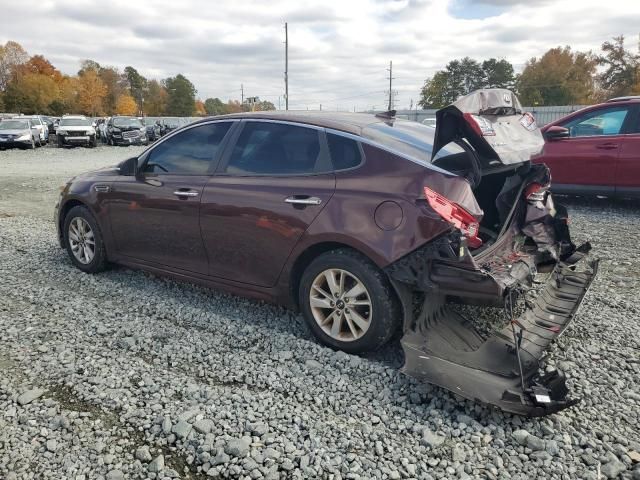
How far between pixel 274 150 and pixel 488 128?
158 centimetres

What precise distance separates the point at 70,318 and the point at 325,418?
255 cm

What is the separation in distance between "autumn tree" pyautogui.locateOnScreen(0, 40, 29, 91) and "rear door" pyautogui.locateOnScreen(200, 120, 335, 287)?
309 feet

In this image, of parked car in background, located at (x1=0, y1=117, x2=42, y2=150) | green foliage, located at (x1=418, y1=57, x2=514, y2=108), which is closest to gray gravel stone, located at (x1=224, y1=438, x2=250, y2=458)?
parked car in background, located at (x1=0, y1=117, x2=42, y2=150)

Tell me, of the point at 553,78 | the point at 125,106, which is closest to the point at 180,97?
the point at 125,106

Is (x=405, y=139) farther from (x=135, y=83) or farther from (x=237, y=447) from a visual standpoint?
(x=135, y=83)

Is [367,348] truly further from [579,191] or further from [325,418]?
[579,191]

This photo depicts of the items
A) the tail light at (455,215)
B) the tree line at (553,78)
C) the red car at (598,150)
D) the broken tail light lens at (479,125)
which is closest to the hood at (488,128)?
the broken tail light lens at (479,125)

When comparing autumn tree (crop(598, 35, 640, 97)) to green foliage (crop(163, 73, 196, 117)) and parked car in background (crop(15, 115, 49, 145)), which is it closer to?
parked car in background (crop(15, 115, 49, 145))

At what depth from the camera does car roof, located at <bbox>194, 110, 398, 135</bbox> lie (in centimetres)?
378

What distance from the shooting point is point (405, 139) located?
3.79m

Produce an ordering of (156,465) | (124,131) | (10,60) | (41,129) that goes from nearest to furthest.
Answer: (156,465)
(41,129)
(124,131)
(10,60)

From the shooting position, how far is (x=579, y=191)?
27.4 feet

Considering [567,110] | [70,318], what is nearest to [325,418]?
[70,318]

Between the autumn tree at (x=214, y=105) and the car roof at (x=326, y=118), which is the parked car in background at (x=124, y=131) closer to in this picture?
the car roof at (x=326, y=118)
